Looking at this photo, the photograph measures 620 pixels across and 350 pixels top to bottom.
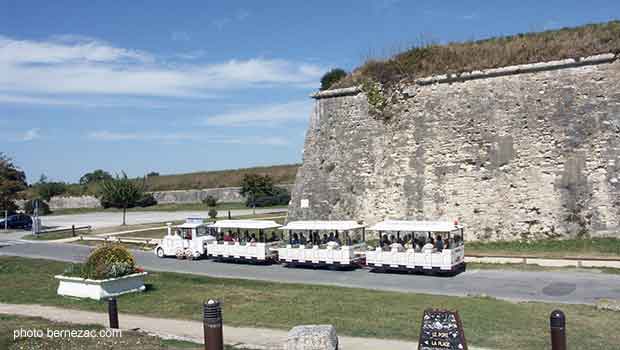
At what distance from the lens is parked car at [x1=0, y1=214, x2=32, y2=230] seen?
45.6 meters

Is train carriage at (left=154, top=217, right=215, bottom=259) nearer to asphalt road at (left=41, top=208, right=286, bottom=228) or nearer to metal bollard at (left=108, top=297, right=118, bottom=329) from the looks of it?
metal bollard at (left=108, top=297, right=118, bottom=329)

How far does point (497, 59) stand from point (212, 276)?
15215 mm

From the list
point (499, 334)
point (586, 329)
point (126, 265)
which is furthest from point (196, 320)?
point (586, 329)

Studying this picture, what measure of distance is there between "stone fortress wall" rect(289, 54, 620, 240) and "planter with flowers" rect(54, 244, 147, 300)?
1306 centimetres

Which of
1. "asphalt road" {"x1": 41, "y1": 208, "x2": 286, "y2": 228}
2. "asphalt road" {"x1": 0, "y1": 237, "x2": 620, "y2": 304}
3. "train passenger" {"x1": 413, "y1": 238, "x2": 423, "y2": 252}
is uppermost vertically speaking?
"asphalt road" {"x1": 41, "y1": 208, "x2": 286, "y2": 228}

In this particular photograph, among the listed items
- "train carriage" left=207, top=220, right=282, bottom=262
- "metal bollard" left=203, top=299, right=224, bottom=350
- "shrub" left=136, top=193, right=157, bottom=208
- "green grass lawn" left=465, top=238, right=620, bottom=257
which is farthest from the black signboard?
"shrub" left=136, top=193, right=157, bottom=208

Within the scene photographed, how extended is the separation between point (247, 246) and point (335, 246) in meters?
4.03

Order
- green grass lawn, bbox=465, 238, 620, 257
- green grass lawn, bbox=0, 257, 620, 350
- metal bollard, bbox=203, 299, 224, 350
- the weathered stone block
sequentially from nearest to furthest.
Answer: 1. metal bollard, bbox=203, 299, 224, 350
2. the weathered stone block
3. green grass lawn, bbox=0, 257, 620, 350
4. green grass lawn, bbox=465, 238, 620, 257

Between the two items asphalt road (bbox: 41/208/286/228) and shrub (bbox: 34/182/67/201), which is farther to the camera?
shrub (bbox: 34/182/67/201)

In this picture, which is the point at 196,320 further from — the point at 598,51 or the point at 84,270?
the point at 598,51

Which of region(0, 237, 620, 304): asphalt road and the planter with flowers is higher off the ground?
the planter with flowers

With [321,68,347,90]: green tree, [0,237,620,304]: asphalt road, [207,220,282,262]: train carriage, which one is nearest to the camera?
[0,237,620,304]: asphalt road

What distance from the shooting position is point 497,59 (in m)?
25.1

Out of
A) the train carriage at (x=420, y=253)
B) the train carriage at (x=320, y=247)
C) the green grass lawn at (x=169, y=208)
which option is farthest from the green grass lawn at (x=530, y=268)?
the green grass lawn at (x=169, y=208)
